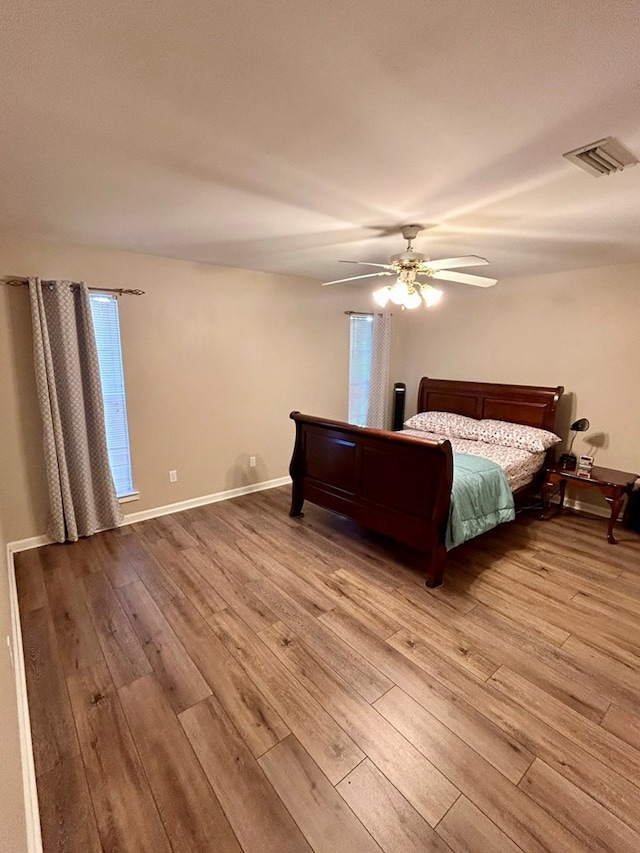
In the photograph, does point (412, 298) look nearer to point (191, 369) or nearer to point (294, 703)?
point (191, 369)

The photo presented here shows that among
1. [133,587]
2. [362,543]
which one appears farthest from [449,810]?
[133,587]

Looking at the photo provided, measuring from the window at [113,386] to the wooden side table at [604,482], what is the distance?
397 cm

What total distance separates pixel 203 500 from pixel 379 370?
9.22 feet

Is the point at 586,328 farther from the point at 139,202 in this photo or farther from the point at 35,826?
the point at 35,826

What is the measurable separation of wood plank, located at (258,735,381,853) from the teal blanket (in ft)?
5.10

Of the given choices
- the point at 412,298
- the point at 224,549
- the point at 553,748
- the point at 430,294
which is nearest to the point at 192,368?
the point at 224,549

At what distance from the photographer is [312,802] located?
1.37 meters

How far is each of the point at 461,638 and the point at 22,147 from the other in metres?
3.17

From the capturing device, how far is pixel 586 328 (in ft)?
12.4

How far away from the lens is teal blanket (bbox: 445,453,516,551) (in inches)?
103

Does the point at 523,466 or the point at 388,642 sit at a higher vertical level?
the point at 523,466

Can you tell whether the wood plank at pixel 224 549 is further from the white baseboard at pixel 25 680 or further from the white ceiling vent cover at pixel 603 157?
Answer: the white ceiling vent cover at pixel 603 157

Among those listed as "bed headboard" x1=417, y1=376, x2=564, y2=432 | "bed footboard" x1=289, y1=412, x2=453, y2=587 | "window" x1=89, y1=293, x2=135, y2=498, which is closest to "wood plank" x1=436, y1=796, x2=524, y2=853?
"bed footboard" x1=289, y1=412, x2=453, y2=587

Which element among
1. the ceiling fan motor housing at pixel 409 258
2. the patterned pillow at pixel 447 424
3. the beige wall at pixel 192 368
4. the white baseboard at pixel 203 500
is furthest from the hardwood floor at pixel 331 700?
the ceiling fan motor housing at pixel 409 258
